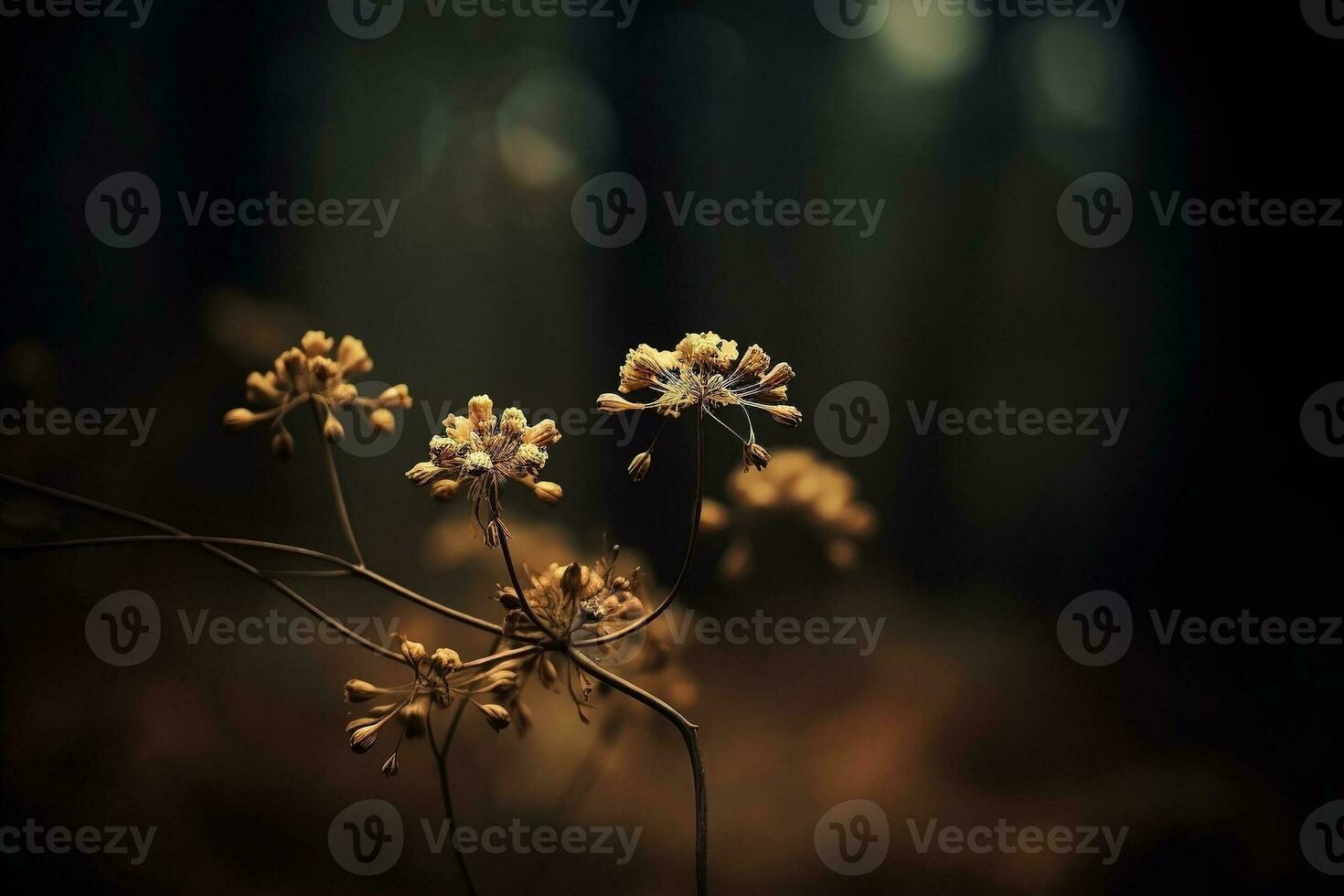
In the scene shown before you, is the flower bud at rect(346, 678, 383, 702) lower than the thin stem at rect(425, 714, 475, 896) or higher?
higher

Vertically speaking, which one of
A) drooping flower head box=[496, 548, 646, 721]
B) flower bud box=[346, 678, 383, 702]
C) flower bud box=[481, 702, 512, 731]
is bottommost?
flower bud box=[346, 678, 383, 702]

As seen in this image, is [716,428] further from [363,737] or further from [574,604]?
[363,737]

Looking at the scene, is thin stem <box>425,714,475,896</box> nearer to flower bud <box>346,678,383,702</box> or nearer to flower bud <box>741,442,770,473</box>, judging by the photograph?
flower bud <box>346,678,383,702</box>

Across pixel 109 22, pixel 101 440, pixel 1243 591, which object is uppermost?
pixel 109 22

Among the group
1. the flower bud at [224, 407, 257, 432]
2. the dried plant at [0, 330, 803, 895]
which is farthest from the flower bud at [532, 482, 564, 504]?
the flower bud at [224, 407, 257, 432]

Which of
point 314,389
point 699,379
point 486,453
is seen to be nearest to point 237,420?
point 314,389

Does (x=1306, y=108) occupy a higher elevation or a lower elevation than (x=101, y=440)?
higher

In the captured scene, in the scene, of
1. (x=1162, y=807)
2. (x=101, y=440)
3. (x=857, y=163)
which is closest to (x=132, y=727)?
(x=101, y=440)

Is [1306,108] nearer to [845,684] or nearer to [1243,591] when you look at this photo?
[1243,591]
